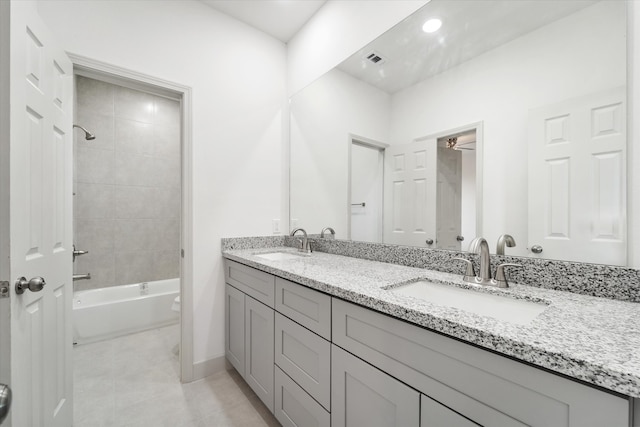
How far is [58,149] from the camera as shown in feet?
4.37

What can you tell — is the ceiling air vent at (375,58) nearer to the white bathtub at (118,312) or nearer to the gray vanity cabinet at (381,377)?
the gray vanity cabinet at (381,377)

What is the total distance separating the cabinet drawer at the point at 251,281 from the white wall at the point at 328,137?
0.65 meters

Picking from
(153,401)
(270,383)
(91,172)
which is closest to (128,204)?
(91,172)

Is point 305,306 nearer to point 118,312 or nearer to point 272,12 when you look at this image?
point 272,12

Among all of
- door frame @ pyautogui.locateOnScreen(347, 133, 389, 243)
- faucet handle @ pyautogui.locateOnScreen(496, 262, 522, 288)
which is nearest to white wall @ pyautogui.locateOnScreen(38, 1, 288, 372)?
door frame @ pyautogui.locateOnScreen(347, 133, 389, 243)

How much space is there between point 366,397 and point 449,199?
93 centimetres

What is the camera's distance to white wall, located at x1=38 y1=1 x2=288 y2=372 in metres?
1.63

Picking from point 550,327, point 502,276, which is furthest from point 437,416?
point 502,276

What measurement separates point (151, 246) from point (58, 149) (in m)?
2.09

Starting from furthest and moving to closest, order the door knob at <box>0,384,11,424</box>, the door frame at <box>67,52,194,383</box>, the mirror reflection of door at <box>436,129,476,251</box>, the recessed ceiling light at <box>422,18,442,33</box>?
the door frame at <box>67,52,194,383</box>
the recessed ceiling light at <box>422,18,442,33</box>
the mirror reflection of door at <box>436,129,476,251</box>
the door knob at <box>0,384,11,424</box>

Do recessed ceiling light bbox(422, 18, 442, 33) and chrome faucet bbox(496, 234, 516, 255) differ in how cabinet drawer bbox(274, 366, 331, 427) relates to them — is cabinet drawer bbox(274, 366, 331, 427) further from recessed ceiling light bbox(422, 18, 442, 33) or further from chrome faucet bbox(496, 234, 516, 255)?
recessed ceiling light bbox(422, 18, 442, 33)

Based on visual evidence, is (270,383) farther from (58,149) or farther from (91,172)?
(91,172)

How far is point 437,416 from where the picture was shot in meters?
0.70

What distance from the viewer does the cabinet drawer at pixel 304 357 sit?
1058 millimetres
